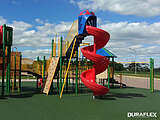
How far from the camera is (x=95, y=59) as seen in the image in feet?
36.3

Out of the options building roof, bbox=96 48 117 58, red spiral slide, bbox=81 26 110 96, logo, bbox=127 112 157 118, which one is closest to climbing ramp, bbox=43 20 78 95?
red spiral slide, bbox=81 26 110 96

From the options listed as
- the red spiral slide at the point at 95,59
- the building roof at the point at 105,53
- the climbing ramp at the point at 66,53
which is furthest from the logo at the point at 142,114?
the building roof at the point at 105,53

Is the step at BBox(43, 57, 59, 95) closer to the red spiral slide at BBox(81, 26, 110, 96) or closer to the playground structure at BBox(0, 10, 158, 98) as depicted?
the playground structure at BBox(0, 10, 158, 98)

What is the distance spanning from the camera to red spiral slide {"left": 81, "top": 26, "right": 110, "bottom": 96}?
1096 centimetres

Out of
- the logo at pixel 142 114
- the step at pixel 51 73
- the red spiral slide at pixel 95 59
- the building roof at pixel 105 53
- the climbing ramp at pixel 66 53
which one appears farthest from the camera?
the building roof at pixel 105 53

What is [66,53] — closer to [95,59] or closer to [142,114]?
[95,59]

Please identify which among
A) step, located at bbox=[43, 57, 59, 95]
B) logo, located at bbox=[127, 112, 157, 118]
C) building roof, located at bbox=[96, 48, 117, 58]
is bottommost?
→ logo, located at bbox=[127, 112, 157, 118]

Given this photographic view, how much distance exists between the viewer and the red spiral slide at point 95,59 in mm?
10961

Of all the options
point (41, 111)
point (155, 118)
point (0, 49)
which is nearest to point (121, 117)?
point (155, 118)

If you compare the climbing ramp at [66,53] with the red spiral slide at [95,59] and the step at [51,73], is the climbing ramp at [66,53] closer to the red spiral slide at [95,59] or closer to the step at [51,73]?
the step at [51,73]

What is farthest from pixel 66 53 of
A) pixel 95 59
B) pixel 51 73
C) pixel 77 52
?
pixel 95 59

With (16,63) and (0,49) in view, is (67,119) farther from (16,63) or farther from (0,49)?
(16,63)

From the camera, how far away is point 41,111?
782 cm

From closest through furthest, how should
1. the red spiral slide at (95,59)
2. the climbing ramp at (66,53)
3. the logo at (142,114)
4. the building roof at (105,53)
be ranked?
the logo at (142,114), the red spiral slide at (95,59), the climbing ramp at (66,53), the building roof at (105,53)
